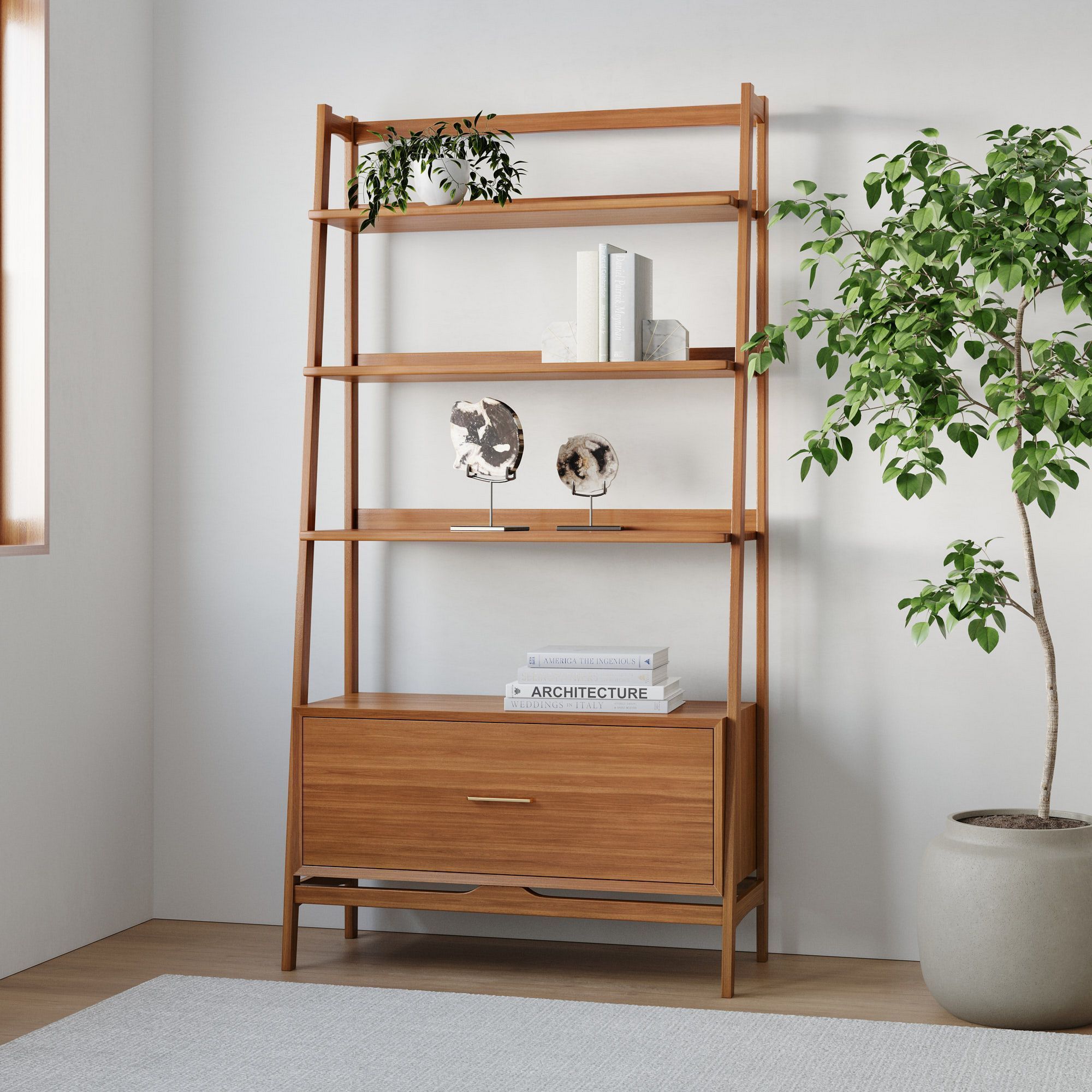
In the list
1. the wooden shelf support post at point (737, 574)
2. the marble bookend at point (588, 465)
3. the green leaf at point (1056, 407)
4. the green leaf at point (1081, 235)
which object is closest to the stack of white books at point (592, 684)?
the wooden shelf support post at point (737, 574)

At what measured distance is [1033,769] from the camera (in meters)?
3.28

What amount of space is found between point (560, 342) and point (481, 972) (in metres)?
1.45

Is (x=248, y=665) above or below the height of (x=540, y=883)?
above

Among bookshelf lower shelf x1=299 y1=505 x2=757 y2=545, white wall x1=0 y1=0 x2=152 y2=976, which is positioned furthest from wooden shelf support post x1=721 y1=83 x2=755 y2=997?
white wall x1=0 y1=0 x2=152 y2=976

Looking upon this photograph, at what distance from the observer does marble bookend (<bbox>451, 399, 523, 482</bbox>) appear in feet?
10.8

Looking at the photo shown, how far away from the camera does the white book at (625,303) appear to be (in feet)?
10.3

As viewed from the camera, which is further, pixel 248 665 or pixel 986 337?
pixel 248 665

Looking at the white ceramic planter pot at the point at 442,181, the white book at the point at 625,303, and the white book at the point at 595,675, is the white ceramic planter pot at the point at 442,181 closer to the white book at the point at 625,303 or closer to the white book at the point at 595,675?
the white book at the point at 625,303

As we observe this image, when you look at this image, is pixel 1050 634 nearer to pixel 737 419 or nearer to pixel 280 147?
pixel 737 419

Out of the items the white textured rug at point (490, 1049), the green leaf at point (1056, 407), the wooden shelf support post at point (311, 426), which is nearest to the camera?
the white textured rug at point (490, 1049)

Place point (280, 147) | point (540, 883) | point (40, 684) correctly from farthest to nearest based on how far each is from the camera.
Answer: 1. point (280, 147)
2. point (40, 684)
3. point (540, 883)

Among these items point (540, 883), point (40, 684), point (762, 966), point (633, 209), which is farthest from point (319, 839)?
point (633, 209)

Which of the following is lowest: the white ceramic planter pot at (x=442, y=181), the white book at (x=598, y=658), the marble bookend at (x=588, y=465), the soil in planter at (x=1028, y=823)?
the soil in planter at (x=1028, y=823)

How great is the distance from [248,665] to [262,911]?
2.10ft
